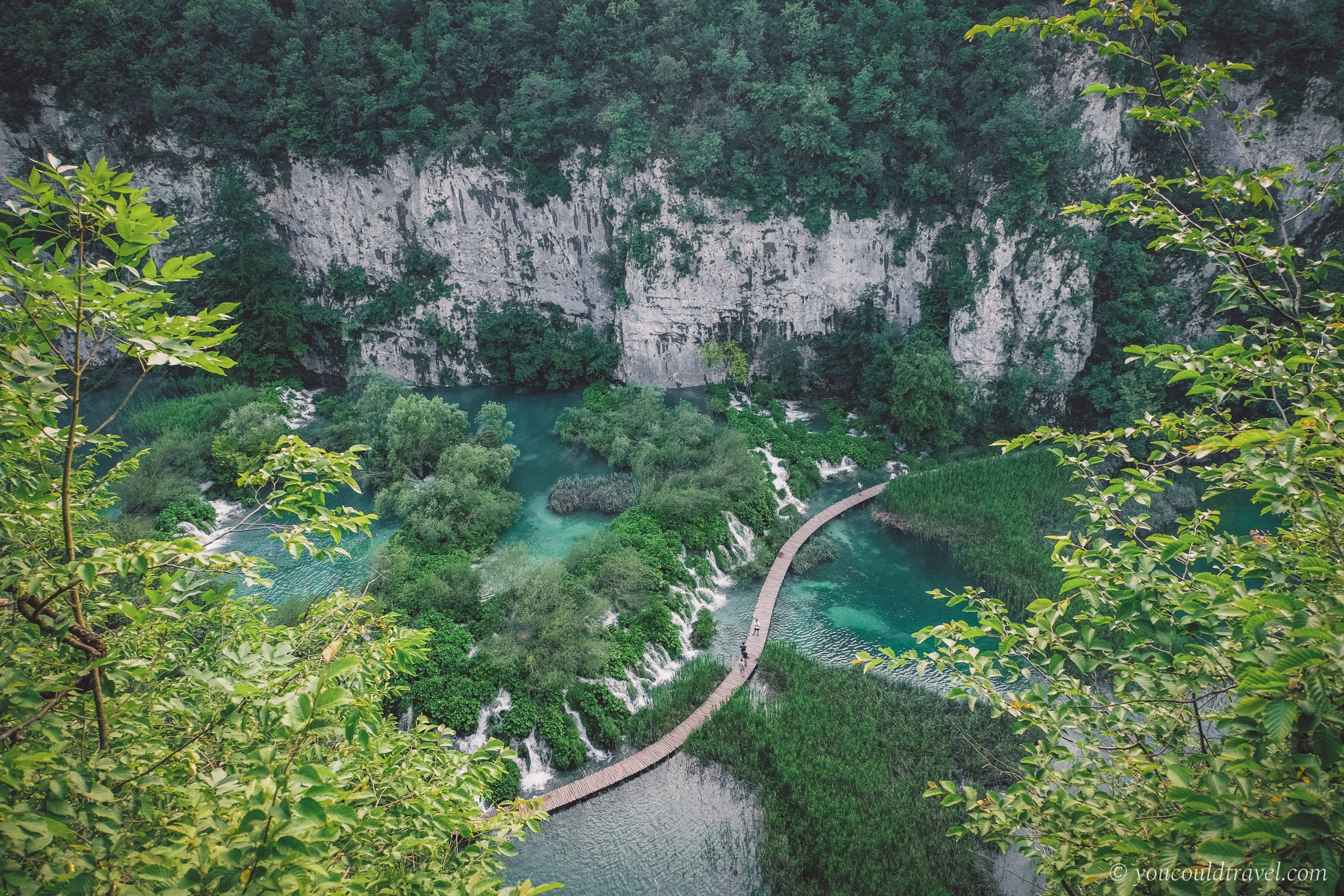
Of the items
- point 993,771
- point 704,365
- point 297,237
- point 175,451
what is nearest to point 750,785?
point 993,771

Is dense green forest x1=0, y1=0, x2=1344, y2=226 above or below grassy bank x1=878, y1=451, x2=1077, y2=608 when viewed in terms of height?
above

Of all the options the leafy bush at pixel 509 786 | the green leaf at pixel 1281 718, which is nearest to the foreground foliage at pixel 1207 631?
the green leaf at pixel 1281 718

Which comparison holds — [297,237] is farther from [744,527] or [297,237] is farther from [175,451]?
[744,527]

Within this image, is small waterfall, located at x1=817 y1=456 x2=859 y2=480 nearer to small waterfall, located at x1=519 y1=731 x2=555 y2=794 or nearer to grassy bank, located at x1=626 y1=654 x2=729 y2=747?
grassy bank, located at x1=626 y1=654 x2=729 y2=747

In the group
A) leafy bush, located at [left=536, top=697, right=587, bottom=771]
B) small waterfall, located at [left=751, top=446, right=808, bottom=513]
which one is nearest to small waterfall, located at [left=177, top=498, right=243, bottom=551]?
leafy bush, located at [left=536, top=697, right=587, bottom=771]

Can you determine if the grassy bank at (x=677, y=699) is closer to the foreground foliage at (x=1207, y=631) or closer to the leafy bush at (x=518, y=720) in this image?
the leafy bush at (x=518, y=720)

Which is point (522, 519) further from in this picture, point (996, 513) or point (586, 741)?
point (996, 513)
